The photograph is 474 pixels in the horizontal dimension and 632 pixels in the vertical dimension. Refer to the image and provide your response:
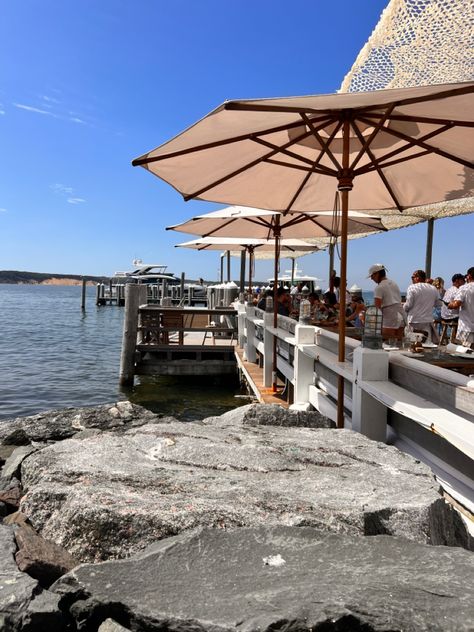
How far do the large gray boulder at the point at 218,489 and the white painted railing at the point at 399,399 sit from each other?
234 millimetres

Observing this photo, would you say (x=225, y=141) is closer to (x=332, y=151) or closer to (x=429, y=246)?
(x=332, y=151)

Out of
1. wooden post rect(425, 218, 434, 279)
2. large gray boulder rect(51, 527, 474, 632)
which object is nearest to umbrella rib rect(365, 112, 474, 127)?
large gray boulder rect(51, 527, 474, 632)

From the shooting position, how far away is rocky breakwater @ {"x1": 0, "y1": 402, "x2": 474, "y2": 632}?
1.82 m

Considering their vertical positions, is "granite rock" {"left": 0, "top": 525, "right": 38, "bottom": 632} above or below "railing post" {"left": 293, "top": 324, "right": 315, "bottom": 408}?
below

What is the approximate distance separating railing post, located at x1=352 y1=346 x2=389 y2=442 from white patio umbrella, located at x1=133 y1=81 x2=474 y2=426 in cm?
67

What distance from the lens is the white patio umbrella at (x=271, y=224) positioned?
865 cm

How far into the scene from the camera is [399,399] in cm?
329

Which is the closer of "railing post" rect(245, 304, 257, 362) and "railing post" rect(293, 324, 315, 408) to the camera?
"railing post" rect(293, 324, 315, 408)

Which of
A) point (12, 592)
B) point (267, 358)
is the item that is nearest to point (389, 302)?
point (267, 358)

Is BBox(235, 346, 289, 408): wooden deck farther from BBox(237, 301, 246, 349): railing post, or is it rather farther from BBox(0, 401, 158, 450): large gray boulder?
BBox(0, 401, 158, 450): large gray boulder

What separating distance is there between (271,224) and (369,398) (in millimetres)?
5646

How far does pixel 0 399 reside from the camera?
1326 cm

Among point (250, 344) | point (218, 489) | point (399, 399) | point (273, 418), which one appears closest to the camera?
point (218, 489)

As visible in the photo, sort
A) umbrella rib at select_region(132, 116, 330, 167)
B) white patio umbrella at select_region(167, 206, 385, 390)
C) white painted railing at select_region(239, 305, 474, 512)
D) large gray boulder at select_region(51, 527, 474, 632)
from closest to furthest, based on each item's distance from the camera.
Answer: large gray boulder at select_region(51, 527, 474, 632), white painted railing at select_region(239, 305, 474, 512), umbrella rib at select_region(132, 116, 330, 167), white patio umbrella at select_region(167, 206, 385, 390)
